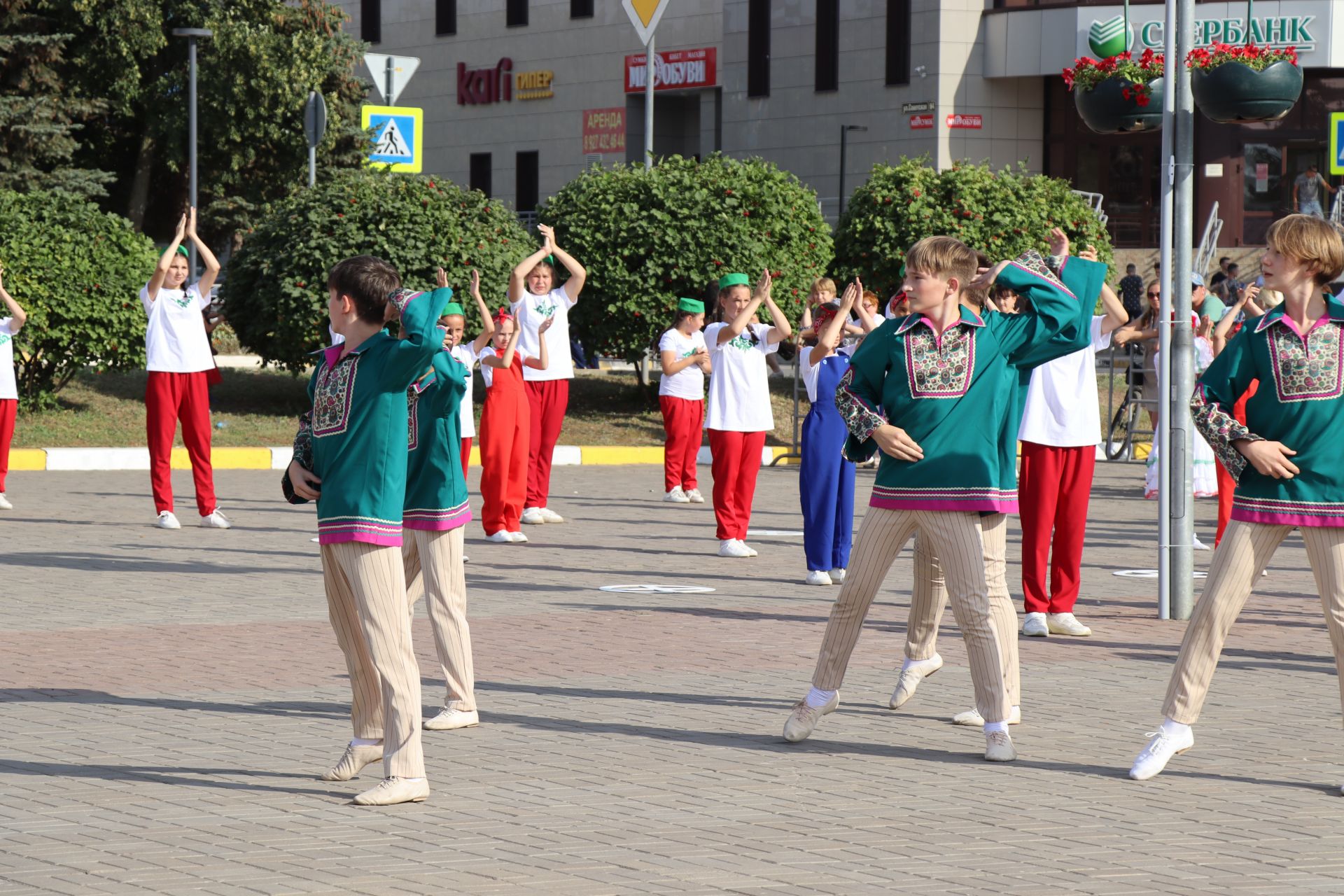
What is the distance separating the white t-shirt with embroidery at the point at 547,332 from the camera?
48.2ft

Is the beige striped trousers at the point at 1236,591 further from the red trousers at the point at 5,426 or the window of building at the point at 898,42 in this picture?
the window of building at the point at 898,42

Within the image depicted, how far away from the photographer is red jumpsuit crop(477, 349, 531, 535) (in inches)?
527

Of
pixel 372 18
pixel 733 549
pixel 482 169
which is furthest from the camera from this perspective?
pixel 372 18

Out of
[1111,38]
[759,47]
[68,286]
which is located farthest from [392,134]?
[759,47]

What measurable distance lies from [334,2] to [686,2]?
44.0 feet

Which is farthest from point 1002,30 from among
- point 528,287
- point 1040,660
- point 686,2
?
point 1040,660

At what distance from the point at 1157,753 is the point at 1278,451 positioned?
3.57 ft

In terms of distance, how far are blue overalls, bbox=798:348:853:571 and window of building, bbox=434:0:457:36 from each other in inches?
1706

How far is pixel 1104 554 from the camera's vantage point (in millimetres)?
13688

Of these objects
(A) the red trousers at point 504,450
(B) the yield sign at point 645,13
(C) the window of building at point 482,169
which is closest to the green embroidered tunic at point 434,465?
(A) the red trousers at point 504,450

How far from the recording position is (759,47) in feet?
146

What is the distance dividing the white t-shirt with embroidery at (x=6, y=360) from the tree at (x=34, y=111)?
1531 cm

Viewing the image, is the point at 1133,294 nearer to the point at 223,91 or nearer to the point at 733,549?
the point at 733,549

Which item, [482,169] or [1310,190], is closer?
[1310,190]
